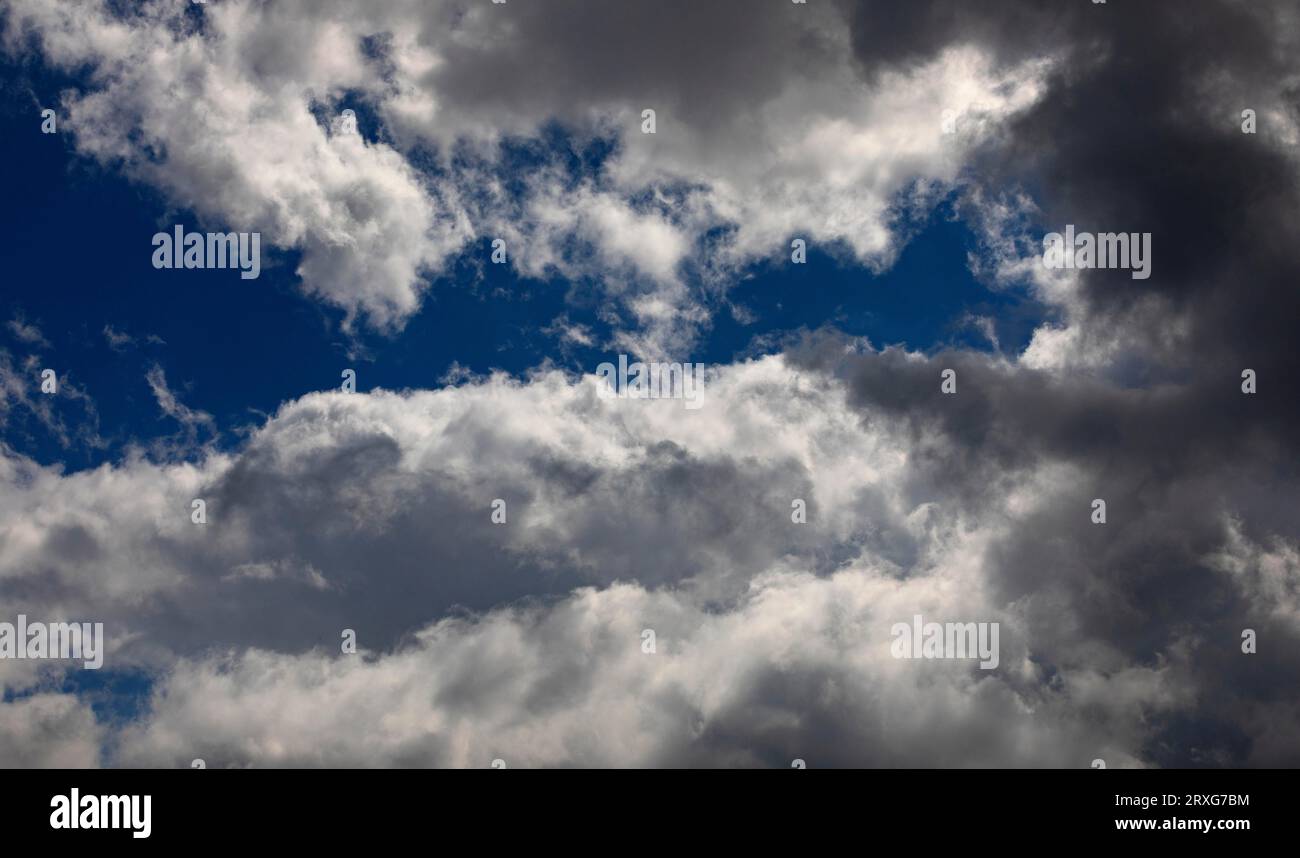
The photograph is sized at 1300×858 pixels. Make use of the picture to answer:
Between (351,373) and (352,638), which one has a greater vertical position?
(351,373)
